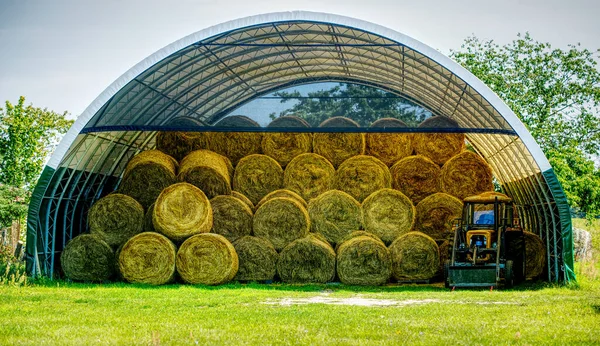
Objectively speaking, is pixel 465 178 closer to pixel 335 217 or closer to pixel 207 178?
pixel 335 217

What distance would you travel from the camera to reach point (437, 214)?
20281 millimetres

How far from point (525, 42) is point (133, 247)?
23.7 meters

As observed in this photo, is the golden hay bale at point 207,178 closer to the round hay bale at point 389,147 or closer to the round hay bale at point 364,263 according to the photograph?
the round hay bale at point 364,263

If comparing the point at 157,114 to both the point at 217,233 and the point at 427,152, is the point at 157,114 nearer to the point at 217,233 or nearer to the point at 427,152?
the point at 217,233

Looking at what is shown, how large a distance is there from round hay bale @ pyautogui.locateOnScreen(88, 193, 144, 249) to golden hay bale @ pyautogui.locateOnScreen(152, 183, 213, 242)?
2.62ft

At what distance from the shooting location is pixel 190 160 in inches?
797

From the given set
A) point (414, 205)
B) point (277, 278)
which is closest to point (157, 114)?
point (277, 278)

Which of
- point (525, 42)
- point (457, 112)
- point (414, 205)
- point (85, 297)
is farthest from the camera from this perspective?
point (525, 42)

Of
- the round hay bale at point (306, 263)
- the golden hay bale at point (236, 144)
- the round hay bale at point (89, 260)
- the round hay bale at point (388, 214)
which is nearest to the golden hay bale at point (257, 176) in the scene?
the golden hay bale at point (236, 144)

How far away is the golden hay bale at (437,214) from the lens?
20.2 m

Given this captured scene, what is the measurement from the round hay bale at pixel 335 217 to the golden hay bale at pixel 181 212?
2.69 meters

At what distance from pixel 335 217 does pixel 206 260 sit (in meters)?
3.42

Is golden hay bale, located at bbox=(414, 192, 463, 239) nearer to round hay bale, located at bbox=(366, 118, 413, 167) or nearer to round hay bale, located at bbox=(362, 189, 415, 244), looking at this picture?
round hay bale, located at bbox=(362, 189, 415, 244)

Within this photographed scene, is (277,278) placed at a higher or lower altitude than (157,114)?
lower
